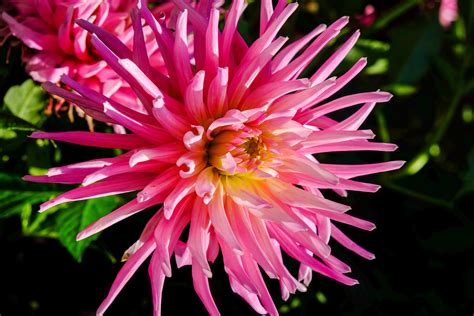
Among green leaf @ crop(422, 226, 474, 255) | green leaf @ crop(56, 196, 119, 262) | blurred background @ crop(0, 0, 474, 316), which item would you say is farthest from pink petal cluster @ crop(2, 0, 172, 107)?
green leaf @ crop(422, 226, 474, 255)

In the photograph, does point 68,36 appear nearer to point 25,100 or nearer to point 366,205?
point 25,100

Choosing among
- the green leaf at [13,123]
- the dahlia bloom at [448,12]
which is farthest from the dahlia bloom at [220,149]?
the dahlia bloom at [448,12]

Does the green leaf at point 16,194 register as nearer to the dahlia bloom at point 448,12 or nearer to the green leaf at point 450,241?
the green leaf at point 450,241

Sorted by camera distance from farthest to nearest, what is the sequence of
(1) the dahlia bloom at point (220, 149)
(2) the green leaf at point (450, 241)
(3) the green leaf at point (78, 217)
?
(2) the green leaf at point (450, 241)
(3) the green leaf at point (78, 217)
(1) the dahlia bloom at point (220, 149)

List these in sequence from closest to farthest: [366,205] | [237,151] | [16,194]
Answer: [237,151] < [16,194] < [366,205]

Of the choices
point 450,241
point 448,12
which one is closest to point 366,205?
point 450,241

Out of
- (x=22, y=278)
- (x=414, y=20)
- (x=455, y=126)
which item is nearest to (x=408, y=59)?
(x=414, y=20)

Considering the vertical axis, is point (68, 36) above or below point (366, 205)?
above
